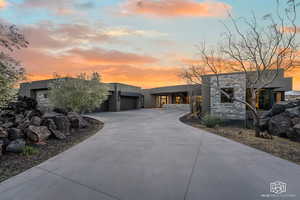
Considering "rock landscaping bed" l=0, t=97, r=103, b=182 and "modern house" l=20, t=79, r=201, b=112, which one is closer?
"rock landscaping bed" l=0, t=97, r=103, b=182

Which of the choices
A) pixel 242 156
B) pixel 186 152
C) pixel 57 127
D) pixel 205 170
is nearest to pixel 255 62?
pixel 242 156

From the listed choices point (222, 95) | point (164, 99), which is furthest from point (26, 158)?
point (164, 99)

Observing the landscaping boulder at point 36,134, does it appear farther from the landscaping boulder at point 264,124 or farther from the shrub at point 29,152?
the landscaping boulder at point 264,124

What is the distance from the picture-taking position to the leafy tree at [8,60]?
3.72 m

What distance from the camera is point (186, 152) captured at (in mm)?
4316

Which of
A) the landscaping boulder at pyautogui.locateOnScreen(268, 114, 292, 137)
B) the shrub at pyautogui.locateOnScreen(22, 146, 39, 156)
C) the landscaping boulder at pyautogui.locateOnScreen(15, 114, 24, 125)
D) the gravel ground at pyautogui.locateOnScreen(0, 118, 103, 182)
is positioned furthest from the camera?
the landscaping boulder at pyautogui.locateOnScreen(268, 114, 292, 137)

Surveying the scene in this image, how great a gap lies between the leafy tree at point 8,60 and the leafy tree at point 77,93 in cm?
613

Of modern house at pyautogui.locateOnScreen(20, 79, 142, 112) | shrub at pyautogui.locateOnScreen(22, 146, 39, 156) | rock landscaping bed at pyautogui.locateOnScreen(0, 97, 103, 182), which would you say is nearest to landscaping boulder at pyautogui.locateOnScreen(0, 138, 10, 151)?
rock landscaping bed at pyautogui.locateOnScreen(0, 97, 103, 182)

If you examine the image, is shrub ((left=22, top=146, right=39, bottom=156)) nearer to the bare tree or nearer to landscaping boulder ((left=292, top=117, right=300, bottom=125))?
the bare tree

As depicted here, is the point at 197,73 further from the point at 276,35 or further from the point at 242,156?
the point at 242,156

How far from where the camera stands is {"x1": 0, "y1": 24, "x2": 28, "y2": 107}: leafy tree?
3.72 m

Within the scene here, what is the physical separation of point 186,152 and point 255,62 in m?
6.33

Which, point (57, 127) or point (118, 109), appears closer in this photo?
point (57, 127)

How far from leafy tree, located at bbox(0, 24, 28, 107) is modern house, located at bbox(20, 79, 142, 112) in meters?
12.3
